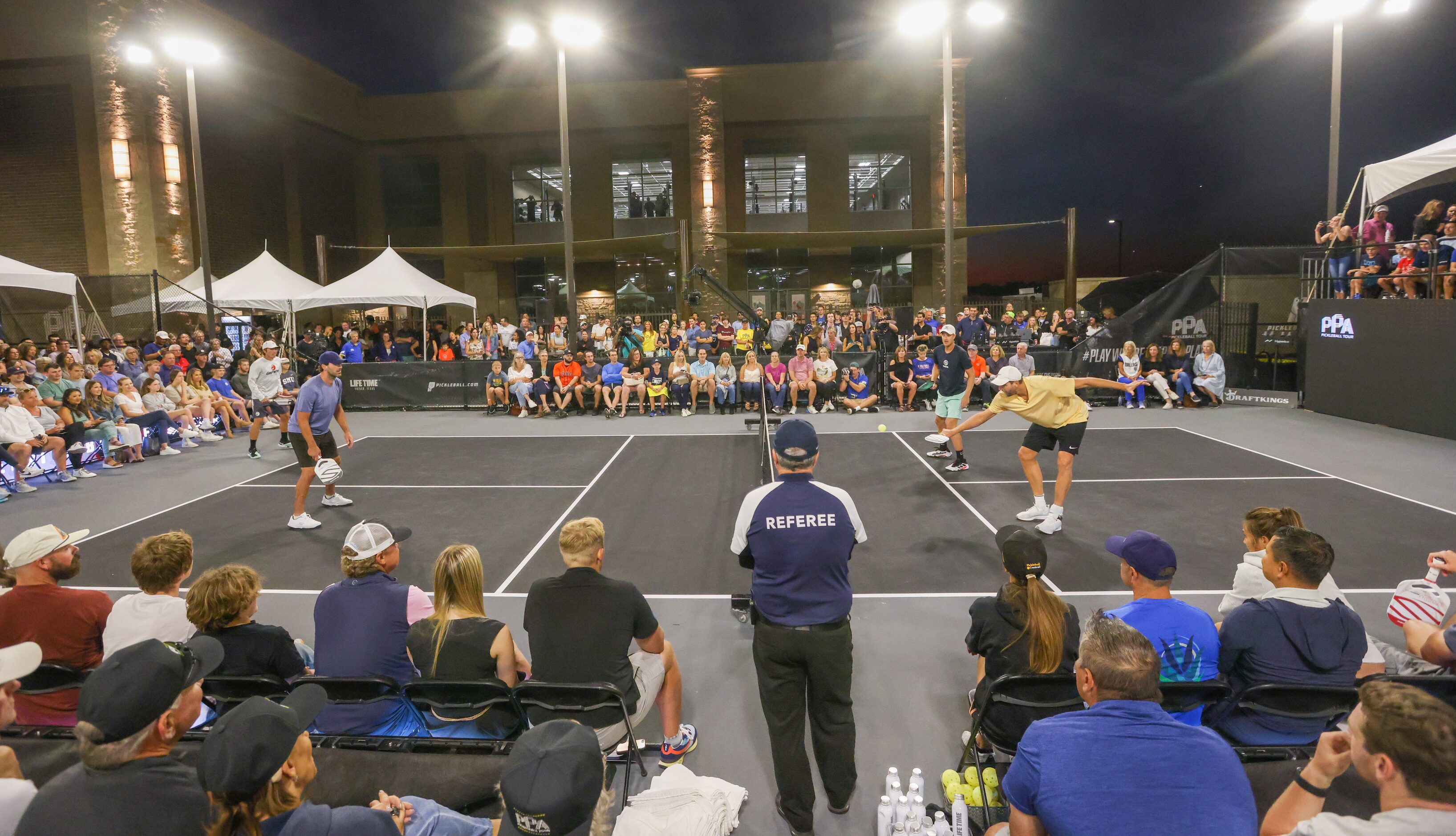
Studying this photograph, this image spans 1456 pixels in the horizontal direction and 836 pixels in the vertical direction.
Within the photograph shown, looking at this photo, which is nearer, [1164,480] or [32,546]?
[32,546]

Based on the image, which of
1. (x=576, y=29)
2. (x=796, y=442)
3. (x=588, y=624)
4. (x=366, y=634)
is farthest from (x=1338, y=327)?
(x=366, y=634)

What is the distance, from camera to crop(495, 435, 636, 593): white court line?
6.32 meters

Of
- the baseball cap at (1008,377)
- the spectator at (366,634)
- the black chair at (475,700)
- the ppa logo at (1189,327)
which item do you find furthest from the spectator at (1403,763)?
the ppa logo at (1189,327)

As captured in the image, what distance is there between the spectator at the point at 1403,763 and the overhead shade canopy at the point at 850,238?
2192 centimetres

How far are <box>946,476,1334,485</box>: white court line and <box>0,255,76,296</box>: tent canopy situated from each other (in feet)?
57.1

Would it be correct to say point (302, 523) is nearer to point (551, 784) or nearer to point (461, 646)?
point (461, 646)

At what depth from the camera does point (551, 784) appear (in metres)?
1.70

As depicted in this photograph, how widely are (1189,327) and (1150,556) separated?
15750 mm

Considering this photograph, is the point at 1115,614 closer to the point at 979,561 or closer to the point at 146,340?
the point at 979,561

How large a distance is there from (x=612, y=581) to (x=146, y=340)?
22.9m

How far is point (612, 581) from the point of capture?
346 centimetres

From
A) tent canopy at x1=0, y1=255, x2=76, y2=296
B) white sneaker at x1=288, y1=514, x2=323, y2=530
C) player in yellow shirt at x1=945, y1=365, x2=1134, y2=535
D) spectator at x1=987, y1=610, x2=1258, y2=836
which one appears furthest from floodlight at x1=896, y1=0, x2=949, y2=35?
tent canopy at x1=0, y1=255, x2=76, y2=296

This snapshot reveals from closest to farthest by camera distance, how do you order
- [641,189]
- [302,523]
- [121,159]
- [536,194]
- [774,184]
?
Answer: [302,523] → [121,159] → [774,184] → [641,189] → [536,194]

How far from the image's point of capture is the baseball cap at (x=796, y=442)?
11.0 feet
